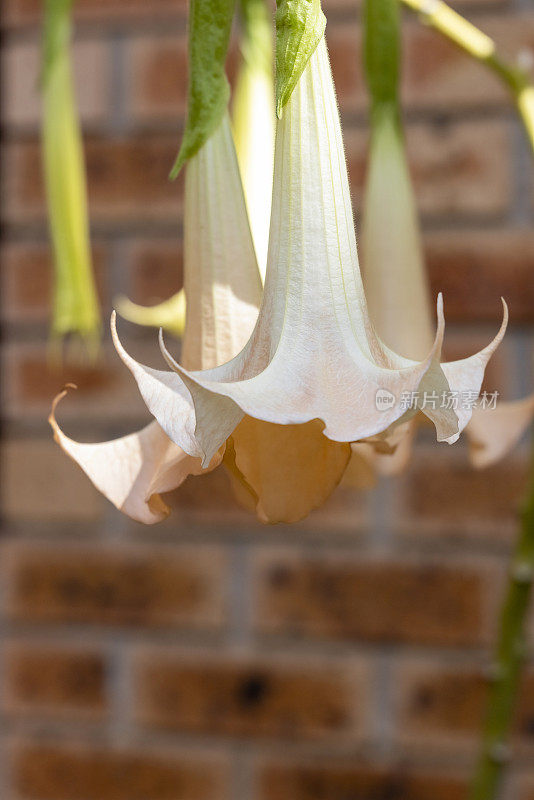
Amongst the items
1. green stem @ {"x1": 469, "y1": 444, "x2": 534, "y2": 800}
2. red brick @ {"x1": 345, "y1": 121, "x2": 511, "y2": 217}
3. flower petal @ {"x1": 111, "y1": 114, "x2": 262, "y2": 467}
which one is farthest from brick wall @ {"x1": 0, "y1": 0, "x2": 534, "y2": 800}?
flower petal @ {"x1": 111, "y1": 114, "x2": 262, "y2": 467}

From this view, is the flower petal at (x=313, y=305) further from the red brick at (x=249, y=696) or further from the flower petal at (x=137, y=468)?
the red brick at (x=249, y=696)

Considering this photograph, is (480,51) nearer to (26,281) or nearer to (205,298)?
(205,298)

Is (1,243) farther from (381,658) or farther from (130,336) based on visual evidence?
(381,658)

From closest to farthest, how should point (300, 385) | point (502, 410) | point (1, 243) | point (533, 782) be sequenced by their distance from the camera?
point (300, 385)
point (502, 410)
point (533, 782)
point (1, 243)

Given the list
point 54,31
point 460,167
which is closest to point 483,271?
point 460,167

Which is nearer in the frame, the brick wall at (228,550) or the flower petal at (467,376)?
the flower petal at (467,376)

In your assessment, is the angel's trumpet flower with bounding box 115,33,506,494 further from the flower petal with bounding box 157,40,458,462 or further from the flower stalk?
the flower stalk

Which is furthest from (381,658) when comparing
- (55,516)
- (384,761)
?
(55,516)

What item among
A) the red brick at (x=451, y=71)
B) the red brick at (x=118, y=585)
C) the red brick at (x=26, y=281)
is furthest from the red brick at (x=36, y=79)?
the red brick at (x=118, y=585)
